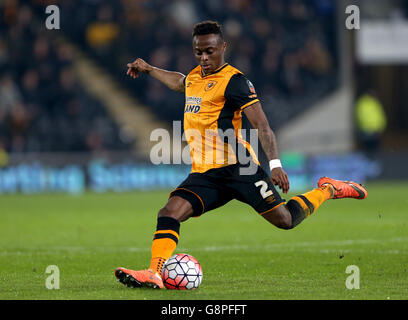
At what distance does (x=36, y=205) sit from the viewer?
17.0 metres

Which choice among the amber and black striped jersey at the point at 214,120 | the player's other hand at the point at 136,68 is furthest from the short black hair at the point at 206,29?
the player's other hand at the point at 136,68

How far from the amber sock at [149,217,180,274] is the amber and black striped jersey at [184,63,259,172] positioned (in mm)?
654

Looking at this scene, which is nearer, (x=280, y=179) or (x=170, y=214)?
(x=280, y=179)

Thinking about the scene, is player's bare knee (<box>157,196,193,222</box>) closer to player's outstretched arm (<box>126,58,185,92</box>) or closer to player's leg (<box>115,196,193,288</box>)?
player's leg (<box>115,196,193,288</box>)

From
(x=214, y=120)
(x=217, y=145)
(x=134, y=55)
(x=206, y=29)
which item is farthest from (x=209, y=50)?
(x=134, y=55)

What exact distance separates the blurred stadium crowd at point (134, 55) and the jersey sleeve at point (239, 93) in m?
14.1

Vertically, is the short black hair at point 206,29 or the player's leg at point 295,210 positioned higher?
the short black hair at point 206,29

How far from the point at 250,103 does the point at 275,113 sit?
1631cm

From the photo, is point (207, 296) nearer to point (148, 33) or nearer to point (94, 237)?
point (94, 237)

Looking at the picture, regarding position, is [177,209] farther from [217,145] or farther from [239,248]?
[239,248]

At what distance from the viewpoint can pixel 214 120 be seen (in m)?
7.37

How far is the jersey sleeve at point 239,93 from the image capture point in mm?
7195

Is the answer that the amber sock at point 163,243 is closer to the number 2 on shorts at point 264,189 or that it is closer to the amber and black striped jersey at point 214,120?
the amber and black striped jersey at point 214,120

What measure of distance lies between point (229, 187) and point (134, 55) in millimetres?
17074
